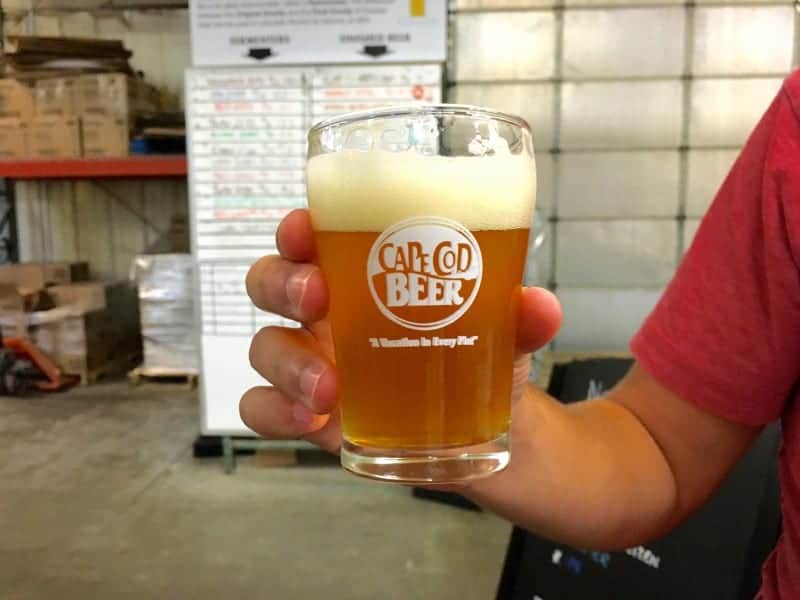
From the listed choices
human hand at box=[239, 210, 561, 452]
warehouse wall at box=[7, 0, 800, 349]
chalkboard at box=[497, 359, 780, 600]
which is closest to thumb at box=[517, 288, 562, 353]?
human hand at box=[239, 210, 561, 452]

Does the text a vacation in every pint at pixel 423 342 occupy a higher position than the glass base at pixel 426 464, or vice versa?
the text a vacation in every pint at pixel 423 342

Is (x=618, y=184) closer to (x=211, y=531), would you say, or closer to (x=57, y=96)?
(x=211, y=531)

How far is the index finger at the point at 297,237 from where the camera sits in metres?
0.67

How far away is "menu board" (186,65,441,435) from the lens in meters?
3.03

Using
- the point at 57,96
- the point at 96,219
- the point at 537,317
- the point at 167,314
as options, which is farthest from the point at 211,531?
the point at 96,219

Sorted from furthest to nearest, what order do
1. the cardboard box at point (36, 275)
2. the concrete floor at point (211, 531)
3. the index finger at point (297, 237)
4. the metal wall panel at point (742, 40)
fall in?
1. the cardboard box at point (36, 275)
2. the metal wall panel at point (742, 40)
3. the concrete floor at point (211, 531)
4. the index finger at point (297, 237)

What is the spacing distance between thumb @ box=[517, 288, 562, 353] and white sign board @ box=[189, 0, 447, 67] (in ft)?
8.00

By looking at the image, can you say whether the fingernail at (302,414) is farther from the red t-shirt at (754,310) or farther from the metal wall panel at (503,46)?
the metal wall panel at (503,46)

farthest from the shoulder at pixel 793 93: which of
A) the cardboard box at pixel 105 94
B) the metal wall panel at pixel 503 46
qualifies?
the cardboard box at pixel 105 94

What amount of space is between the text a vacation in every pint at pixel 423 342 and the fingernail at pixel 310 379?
0.25 ft

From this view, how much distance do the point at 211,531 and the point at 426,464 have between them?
2.40m

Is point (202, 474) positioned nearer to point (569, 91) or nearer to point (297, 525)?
point (297, 525)

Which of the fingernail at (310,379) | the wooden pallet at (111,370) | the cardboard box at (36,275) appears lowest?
the wooden pallet at (111,370)

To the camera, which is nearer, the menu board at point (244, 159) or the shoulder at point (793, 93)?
the shoulder at point (793, 93)
